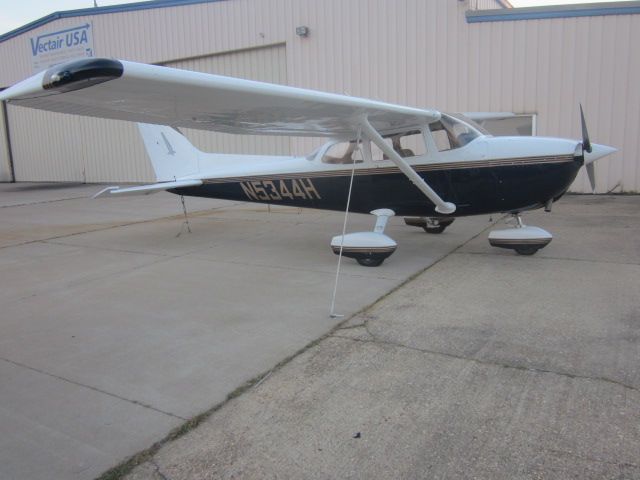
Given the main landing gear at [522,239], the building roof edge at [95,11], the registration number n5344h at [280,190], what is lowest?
the main landing gear at [522,239]

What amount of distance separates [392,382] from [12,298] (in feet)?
14.6

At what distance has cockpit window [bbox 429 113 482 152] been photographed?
6.55m

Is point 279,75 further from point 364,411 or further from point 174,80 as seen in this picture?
point 364,411

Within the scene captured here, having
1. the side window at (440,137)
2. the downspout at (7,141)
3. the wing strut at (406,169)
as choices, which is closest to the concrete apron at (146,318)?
the wing strut at (406,169)

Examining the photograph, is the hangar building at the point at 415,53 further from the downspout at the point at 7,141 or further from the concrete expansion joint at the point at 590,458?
the concrete expansion joint at the point at 590,458

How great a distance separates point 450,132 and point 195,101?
3.30 meters

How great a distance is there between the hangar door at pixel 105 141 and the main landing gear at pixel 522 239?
10453 mm

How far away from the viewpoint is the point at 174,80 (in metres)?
4.00

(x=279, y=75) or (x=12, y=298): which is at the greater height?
(x=279, y=75)

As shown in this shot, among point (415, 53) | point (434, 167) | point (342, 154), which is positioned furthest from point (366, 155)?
point (415, 53)

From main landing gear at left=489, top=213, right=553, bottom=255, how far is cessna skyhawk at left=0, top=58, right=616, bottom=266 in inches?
0.5

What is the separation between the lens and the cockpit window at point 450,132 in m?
6.55

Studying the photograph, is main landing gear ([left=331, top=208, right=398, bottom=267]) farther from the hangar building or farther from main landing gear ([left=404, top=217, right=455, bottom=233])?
the hangar building

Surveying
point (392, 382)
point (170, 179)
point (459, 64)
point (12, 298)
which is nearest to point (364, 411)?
point (392, 382)
